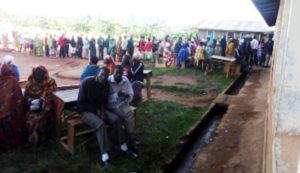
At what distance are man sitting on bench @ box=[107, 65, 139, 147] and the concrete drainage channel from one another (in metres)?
0.76

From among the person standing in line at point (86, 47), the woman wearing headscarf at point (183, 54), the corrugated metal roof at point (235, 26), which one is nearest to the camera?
the woman wearing headscarf at point (183, 54)

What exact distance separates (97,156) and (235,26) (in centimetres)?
2428

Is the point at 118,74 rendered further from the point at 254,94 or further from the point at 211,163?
the point at 254,94

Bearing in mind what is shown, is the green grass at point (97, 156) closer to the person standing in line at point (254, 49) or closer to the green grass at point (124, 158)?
the green grass at point (124, 158)

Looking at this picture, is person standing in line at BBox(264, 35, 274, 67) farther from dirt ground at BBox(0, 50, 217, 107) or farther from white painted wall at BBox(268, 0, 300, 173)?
white painted wall at BBox(268, 0, 300, 173)

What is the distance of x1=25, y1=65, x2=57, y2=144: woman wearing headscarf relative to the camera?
16.8 feet

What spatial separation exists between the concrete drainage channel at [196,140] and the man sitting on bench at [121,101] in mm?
765

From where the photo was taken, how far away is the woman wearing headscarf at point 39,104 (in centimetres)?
512

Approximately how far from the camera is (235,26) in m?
27.2

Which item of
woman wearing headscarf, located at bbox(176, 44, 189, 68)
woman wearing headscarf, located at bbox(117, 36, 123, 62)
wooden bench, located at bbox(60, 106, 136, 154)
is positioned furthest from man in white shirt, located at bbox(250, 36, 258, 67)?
wooden bench, located at bbox(60, 106, 136, 154)

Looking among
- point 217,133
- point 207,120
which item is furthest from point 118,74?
point 207,120

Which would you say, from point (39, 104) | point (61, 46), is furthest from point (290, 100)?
point (61, 46)

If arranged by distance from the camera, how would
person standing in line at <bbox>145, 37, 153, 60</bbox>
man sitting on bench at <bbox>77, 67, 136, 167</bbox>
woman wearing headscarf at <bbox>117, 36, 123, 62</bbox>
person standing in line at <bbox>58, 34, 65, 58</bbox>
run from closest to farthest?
1. man sitting on bench at <bbox>77, 67, 136, 167</bbox>
2. woman wearing headscarf at <bbox>117, 36, 123, 62</bbox>
3. person standing in line at <bbox>145, 37, 153, 60</bbox>
4. person standing in line at <bbox>58, 34, 65, 58</bbox>

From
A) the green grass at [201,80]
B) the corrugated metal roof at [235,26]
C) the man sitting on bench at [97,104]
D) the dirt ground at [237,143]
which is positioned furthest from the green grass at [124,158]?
the corrugated metal roof at [235,26]
